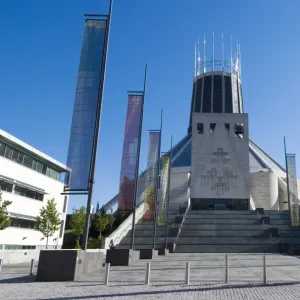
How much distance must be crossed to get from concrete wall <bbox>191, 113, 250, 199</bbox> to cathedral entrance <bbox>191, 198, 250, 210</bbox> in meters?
0.59

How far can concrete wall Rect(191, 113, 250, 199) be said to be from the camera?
4928 centimetres

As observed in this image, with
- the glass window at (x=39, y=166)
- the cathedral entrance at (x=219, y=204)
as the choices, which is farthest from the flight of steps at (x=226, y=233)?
the glass window at (x=39, y=166)

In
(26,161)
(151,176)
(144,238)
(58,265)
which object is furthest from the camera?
(144,238)

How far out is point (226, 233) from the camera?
3378 centimetres

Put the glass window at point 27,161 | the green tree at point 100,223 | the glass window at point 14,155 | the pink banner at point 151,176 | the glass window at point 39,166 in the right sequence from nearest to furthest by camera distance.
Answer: the pink banner at point 151,176, the glass window at point 14,155, the glass window at point 27,161, the glass window at point 39,166, the green tree at point 100,223

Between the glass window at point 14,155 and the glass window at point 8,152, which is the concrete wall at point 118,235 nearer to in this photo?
the glass window at point 14,155

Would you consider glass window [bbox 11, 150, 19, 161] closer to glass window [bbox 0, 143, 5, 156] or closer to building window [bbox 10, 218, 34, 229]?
glass window [bbox 0, 143, 5, 156]

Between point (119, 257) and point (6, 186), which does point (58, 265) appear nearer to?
point (119, 257)

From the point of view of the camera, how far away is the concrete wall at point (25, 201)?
1072 inches

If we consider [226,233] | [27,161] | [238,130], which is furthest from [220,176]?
[27,161]

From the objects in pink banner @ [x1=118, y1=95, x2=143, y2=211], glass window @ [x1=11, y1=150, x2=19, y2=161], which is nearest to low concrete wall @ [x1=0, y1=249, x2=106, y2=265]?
pink banner @ [x1=118, y1=95, x2=143, y2=211]

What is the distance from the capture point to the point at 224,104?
85875mm

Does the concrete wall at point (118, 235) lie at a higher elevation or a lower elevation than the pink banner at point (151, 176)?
lower

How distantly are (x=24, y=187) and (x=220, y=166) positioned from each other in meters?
28.8
